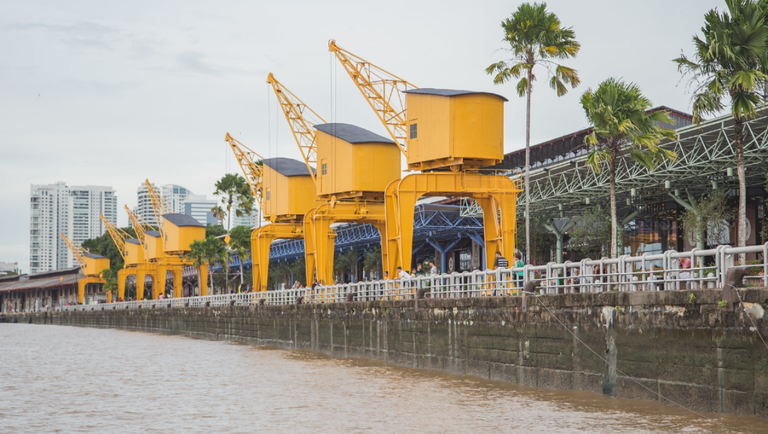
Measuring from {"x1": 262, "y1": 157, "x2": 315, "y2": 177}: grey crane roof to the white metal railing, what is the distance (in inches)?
361

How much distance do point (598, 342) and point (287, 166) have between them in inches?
1697

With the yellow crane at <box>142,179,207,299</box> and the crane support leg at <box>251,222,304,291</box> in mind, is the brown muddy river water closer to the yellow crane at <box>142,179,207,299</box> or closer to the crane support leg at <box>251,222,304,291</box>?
the crane support leg at <box>251,222,304,291</box>

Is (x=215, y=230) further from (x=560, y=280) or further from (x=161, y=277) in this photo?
(x=560, y=280)

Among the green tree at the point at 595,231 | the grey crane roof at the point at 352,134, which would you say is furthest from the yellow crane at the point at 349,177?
the green tree at the point at 595,231

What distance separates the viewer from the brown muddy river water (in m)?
14.4

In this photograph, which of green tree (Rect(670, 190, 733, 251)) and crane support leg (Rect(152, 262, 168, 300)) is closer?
green tree (Rect(670, 190, 733, 251))

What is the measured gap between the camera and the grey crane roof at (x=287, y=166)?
5553 centimetres

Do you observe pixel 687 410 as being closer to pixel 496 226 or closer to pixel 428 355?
pixel 428 355

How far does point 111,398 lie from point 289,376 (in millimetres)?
6509

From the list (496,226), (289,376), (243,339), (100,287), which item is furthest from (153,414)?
(100,287)

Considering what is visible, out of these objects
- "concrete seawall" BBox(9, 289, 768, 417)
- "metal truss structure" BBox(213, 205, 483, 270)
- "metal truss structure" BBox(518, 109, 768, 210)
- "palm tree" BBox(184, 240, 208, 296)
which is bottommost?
"concrete seawall" BBox(9, 289, 768, 417)

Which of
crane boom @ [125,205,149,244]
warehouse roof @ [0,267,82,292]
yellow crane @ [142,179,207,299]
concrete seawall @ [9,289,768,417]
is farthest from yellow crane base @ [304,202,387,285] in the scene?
warehouse roof @ [0,267,82,292]

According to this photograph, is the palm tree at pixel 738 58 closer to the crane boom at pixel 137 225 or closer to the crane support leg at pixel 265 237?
the crane support leg at pixel 265 237

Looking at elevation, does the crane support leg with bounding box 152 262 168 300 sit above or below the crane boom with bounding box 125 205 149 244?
below
